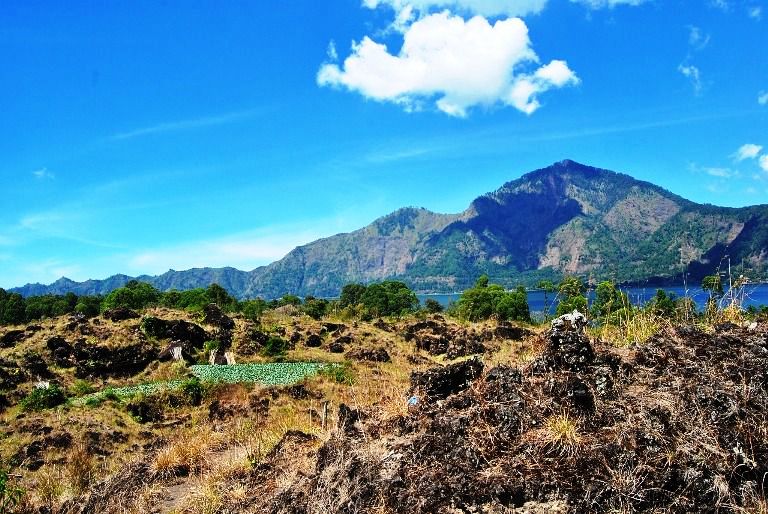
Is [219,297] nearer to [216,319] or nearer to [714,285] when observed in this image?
[216,319]

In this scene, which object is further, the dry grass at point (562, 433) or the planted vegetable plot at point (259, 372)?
the planted vegetable plot at point (259, 372)

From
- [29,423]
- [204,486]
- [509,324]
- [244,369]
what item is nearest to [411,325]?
[509,324]

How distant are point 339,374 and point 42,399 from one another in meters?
10.5

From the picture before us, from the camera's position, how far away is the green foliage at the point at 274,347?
89.3ft

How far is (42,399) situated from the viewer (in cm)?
1838

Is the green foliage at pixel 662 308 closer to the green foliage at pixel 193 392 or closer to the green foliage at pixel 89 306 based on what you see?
the green foliage at pixel 193 392

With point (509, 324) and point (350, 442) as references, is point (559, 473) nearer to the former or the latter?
point (350, 442)

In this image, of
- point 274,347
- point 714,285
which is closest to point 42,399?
point 274,347

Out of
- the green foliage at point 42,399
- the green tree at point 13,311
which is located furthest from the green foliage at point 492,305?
the green tree at point 13,311

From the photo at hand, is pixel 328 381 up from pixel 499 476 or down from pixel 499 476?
down

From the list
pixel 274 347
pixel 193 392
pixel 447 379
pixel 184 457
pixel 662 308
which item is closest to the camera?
pixel 447 379

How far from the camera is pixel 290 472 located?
5988 mm

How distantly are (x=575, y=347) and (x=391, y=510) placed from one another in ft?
9.23

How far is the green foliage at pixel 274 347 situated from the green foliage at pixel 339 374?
4779 mm
